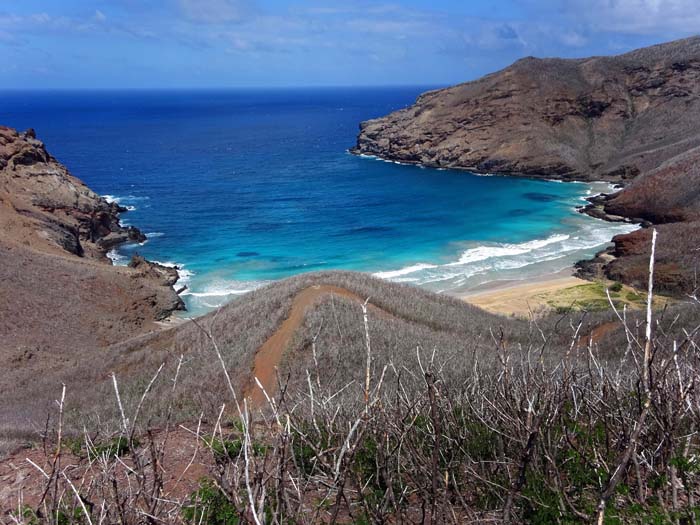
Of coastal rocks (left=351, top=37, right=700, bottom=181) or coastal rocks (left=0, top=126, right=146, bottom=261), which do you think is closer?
coastal rocks (left=0, top=126, right=146, bottom=261)

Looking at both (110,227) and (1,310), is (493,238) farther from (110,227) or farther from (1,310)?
(1,310)

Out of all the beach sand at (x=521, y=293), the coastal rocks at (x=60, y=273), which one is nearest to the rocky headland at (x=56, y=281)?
the coastal rocks at (x=60, y=273)

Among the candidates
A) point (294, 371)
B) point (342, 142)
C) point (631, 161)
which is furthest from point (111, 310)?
point (342, 142)

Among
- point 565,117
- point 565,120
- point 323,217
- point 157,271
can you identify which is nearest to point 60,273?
point 157,271

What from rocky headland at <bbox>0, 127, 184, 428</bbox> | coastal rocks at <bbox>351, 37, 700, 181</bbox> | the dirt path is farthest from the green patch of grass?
coastal rocks at <bbox>351, 37, 700, 181</bbox>

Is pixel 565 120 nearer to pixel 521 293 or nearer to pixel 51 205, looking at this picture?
pixel 521 293

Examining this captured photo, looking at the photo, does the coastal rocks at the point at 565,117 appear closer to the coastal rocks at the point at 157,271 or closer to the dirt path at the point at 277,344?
the coastal rocks at the point at 157,271

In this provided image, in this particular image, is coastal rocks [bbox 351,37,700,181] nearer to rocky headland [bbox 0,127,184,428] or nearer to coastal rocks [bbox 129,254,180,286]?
rocky headland [bbox 0,127,184,428]
